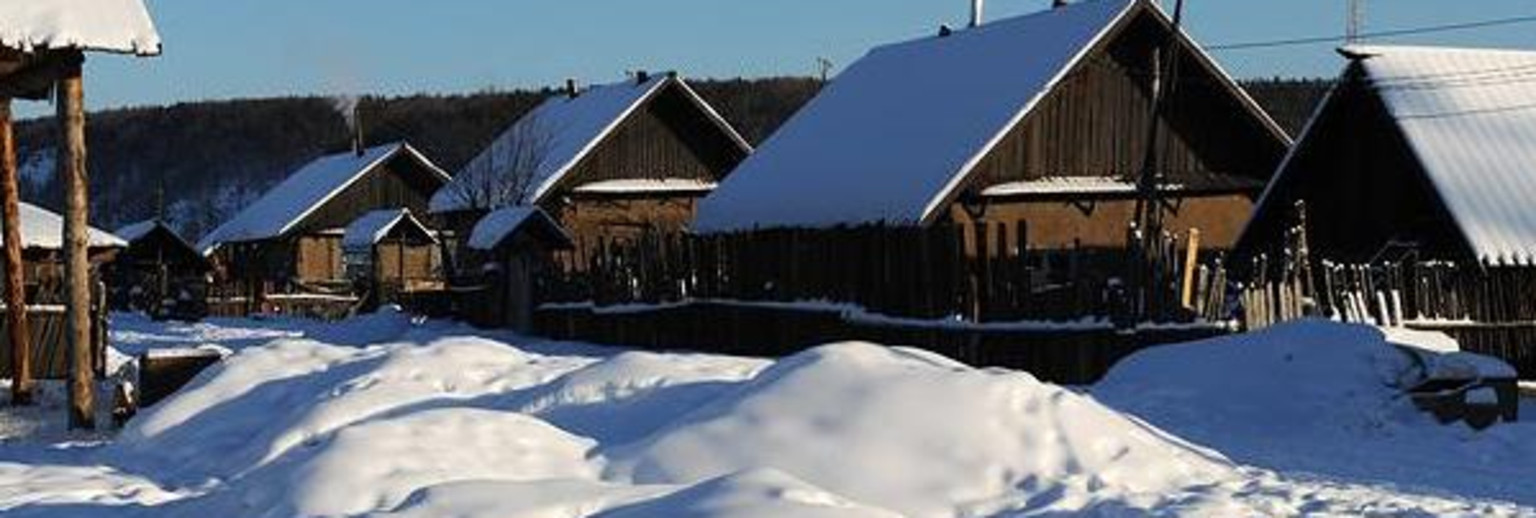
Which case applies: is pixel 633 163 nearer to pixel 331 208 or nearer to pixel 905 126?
pixel 905 126

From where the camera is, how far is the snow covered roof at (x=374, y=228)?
57.5m

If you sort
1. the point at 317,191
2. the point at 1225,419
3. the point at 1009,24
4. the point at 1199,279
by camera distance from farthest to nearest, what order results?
1. the point at 317,191
2. the point at 1009,24
3. the point at 1199,279
4. the point at 1225,419

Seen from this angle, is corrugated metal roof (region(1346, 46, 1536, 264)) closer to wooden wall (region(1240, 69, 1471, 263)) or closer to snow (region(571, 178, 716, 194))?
wooden wall (region(1240, 69, 1471, 263))

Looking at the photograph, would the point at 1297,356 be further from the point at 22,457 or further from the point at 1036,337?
the point at 22,457

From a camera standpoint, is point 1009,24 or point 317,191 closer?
point 1009,24

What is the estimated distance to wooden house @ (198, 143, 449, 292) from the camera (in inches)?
2672

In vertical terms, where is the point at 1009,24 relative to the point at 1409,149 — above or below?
above

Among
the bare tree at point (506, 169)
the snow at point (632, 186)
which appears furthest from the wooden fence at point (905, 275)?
the bare tree at point (506, 169)

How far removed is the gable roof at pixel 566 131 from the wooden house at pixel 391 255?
4.30 feet

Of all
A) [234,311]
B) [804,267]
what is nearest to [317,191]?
[234,311]

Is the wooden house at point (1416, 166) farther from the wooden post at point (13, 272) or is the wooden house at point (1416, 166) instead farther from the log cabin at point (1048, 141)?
the wooden post at point (13, 272)

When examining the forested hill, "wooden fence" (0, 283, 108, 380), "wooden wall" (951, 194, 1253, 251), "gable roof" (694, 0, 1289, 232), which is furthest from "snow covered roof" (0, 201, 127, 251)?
the forested hill

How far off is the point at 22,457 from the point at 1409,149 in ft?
60.3

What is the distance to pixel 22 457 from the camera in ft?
48.6
